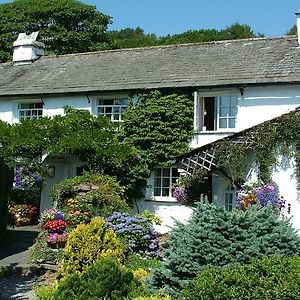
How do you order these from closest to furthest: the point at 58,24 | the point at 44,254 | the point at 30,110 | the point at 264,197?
the point at 44,254 < the point at 264,197 < the point at 30,110 < the point at 58,24

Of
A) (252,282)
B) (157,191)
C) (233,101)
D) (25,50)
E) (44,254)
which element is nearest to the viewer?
(252,282)

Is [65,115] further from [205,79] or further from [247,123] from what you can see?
[247,123]

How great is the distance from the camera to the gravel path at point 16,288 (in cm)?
1076

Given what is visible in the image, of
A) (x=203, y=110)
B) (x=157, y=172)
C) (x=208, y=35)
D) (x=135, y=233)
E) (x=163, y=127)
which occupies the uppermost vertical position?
(x=208, y=35)

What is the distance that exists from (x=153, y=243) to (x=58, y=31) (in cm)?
3079

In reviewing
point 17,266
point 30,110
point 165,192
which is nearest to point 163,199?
point 165,192

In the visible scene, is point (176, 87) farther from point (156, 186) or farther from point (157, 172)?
point (156, 186)

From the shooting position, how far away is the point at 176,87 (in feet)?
64.7

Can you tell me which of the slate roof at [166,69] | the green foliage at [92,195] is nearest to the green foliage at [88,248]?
the green foliage at [92,195]

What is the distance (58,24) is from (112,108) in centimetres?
2290

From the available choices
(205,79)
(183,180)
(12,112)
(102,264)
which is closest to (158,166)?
(183,180)

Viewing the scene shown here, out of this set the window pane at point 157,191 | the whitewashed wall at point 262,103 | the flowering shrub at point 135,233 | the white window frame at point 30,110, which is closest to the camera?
the flowering shrub at point 135,233

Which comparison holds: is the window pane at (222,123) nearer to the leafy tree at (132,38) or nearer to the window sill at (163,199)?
the window sill at (163,199)

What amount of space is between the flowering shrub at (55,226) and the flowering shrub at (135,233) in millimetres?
1379
